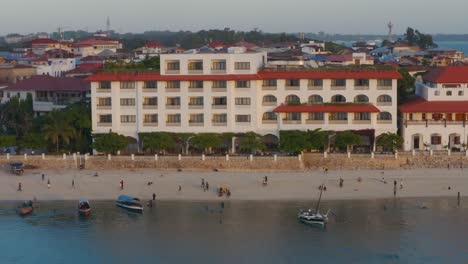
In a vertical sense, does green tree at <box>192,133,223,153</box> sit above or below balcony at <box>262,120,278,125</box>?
below

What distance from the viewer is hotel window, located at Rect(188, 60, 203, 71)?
179ft

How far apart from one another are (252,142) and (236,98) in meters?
3.92

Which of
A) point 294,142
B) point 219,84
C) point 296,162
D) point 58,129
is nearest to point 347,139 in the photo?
point 294,142

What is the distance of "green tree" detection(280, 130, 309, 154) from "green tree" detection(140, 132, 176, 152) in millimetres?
7369

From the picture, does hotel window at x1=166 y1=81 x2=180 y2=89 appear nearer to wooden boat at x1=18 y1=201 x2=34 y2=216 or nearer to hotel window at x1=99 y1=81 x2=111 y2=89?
hotel window at x1=99 y1=81 x2=111 y2=89

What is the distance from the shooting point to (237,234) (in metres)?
40.2

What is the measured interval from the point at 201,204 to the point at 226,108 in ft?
33.8

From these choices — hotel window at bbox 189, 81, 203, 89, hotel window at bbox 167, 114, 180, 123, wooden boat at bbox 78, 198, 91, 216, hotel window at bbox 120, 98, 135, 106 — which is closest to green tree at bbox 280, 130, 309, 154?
hotel window at bbox 189, 81, 203, 89

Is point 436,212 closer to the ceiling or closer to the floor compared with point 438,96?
closer to the floor

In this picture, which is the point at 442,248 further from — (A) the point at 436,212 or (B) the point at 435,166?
(B) the point at 435,166

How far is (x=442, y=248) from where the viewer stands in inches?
1470

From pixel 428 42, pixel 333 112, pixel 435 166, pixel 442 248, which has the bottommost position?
pixel 442 248

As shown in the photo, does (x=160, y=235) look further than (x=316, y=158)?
No

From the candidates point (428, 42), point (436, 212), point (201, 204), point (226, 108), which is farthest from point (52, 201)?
point (428, 42)
